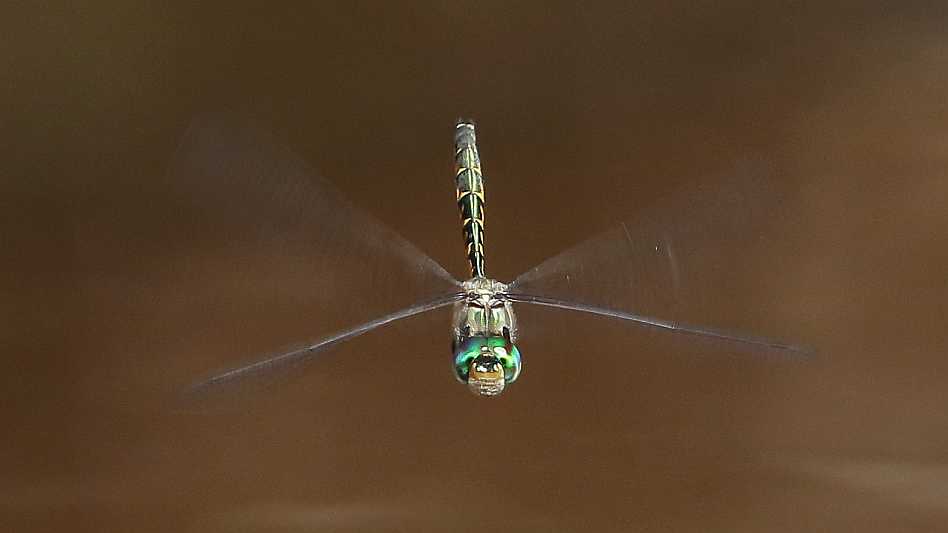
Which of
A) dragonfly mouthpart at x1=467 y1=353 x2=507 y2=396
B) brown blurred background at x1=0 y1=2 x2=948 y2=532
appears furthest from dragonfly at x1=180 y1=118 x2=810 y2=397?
brown blurred background at x1=0 y1=2 x2=948 y2=532

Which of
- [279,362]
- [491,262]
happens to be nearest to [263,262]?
[491,262]

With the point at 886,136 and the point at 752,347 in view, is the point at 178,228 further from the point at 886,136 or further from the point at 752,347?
the point at 886,136

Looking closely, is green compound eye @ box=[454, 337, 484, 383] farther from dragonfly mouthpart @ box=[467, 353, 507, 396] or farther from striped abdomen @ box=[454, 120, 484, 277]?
striped abdomen @ box=[454, 120, 484, 277]

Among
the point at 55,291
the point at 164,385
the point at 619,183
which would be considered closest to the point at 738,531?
the point at 619,183

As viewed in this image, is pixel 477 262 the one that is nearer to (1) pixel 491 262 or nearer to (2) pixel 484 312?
(2) pixel 484 312

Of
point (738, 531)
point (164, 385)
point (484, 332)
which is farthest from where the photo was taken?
point (164, 385)
